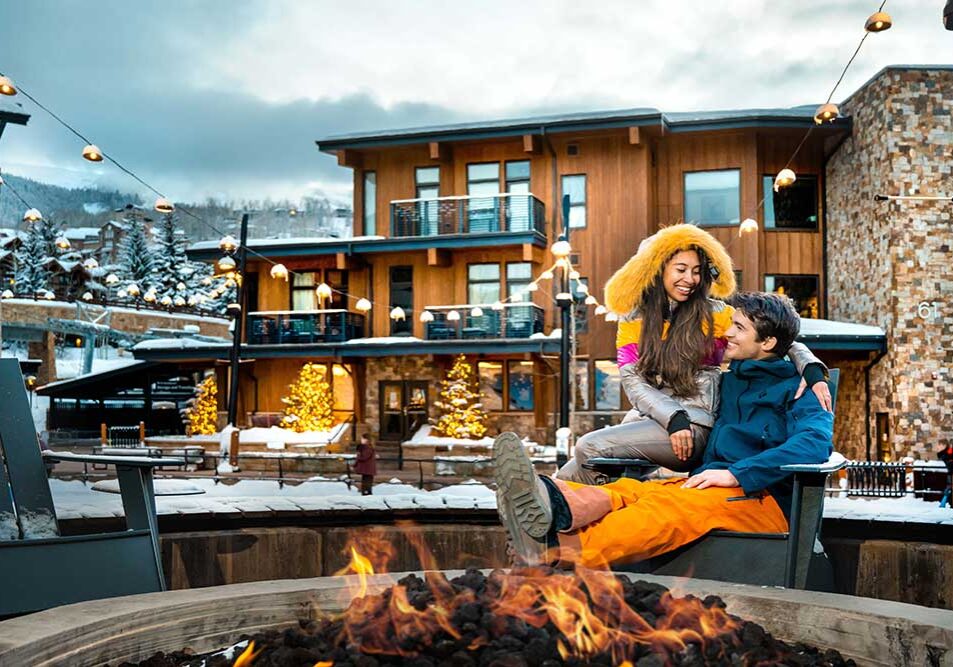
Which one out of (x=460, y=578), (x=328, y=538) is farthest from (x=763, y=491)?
(x=328, y=538)

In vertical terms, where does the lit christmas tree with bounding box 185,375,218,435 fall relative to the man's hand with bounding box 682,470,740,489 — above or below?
below

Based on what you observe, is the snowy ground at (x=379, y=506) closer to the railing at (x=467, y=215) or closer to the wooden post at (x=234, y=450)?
the wooden post at (x=234, y=450)

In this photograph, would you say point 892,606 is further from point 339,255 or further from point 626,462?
point 339,255

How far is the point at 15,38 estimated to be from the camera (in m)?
88.4

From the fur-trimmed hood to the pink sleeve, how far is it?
0.16 m

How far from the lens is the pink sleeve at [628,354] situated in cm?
384

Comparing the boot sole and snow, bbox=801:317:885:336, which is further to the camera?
snow, bbox=801:317:885:336

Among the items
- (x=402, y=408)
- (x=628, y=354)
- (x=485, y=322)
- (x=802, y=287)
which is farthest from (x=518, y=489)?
(x=402, y=408)

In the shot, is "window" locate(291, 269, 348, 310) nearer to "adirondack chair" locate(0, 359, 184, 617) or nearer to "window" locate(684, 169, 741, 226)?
"window" locate(684, 169, 741, 226)

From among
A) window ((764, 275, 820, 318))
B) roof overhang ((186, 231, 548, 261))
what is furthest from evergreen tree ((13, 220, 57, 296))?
window ((764, 275, 820, 318))

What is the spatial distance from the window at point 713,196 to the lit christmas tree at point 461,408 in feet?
26.2

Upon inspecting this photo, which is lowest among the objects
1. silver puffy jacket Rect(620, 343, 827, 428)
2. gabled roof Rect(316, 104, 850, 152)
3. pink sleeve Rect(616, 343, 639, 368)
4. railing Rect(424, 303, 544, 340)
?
silver puffy jacket Rect(620, 343, 827, 428)

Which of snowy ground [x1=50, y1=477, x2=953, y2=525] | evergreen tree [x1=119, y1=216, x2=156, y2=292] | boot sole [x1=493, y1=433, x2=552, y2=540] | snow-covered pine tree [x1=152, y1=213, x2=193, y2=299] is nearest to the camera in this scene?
boot sole [x1=493, y1=433, x2=552, y2=540]

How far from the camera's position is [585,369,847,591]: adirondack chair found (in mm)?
2947
